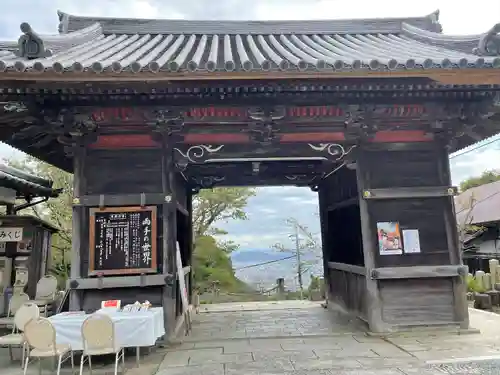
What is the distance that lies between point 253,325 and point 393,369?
3.36 m

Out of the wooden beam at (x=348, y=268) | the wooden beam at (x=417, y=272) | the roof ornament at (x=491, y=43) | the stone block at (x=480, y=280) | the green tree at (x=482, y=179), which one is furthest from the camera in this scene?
the green tree at (x=482, y=179)

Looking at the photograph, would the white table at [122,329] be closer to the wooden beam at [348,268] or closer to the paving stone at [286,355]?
the paving stone at [286,355]

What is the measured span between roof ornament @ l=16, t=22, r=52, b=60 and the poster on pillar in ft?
18.4

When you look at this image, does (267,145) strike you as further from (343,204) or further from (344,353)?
(344,353)

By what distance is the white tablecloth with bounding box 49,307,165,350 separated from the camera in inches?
185

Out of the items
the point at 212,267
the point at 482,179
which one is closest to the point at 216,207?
the point at 212,267

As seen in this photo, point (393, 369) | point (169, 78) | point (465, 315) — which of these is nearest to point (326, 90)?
point (169, 78)

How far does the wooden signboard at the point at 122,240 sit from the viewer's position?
576cm

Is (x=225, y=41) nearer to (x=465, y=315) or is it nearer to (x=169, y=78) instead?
(x=169, y=78)

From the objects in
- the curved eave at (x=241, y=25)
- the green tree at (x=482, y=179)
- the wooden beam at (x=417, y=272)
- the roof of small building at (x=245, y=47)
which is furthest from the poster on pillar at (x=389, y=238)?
the green tree at (x=482, y=179)

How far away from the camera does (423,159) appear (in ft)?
21.0

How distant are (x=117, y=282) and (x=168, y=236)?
1.01 meters

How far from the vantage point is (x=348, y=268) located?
24.8ft

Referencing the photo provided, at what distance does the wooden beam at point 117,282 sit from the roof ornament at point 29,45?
3212 mm
